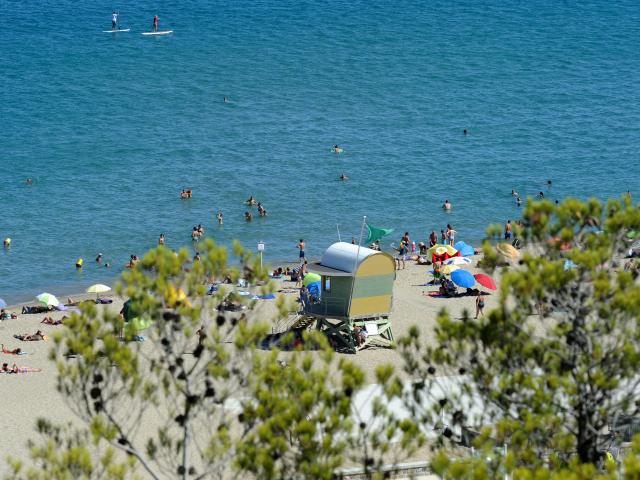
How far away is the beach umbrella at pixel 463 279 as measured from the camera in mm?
45219

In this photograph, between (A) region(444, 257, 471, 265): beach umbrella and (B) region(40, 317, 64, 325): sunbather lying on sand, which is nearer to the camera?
(B) region(40, 317, 64, 325): sunbather lying on sand

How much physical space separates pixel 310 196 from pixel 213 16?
45551mm

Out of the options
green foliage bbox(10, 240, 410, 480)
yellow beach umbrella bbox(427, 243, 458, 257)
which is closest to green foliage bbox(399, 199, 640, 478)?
green foliage bbox(10, 240, 410, 480)

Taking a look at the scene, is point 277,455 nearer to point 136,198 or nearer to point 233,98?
point 136,198

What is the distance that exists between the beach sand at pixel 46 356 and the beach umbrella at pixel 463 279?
0.56m

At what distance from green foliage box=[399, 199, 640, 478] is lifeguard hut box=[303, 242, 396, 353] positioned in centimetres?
1807

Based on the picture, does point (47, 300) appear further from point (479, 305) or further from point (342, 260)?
point (479, 305)

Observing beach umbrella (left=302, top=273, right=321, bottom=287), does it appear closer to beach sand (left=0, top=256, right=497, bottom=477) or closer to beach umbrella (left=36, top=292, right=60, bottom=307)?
beach sand (left=0, top=256, right=497, bottom=477)

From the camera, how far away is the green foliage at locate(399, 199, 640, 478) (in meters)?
19.9

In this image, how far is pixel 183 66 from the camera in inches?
3637

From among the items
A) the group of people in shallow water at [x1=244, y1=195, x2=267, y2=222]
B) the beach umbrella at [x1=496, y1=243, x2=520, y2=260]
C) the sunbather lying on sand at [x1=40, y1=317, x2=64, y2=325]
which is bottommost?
the sunbather lying on sand at [x1=40, y1=317, x2=64, y2=325]

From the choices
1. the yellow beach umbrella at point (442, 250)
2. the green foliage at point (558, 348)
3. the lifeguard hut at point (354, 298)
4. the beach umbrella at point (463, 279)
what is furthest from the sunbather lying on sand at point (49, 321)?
the green foliage at point (558, 348)

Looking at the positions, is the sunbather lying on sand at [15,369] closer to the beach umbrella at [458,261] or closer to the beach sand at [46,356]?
the beach sand at [46,356]

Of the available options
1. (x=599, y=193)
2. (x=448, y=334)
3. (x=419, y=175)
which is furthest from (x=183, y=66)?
(x=448, y=334)
